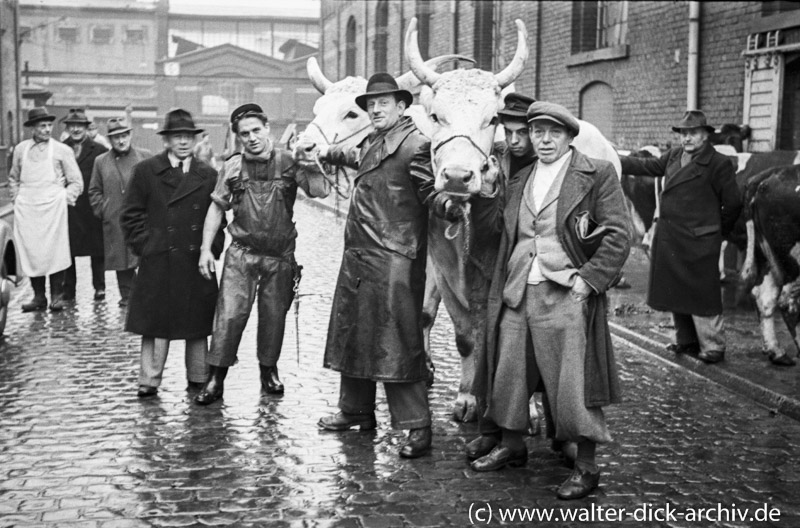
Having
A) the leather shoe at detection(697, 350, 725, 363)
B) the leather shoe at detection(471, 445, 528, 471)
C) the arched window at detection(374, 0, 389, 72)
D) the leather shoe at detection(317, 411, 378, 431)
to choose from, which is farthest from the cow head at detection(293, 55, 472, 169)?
the arched window at detection(374, 0, 389, 72)

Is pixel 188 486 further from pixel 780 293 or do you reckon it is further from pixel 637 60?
pixel 637 60

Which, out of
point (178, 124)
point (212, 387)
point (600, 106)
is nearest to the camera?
point (212, 387)

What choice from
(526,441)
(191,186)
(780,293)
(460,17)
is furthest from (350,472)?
(460,17)

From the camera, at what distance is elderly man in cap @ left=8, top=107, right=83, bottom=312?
11.3 metres

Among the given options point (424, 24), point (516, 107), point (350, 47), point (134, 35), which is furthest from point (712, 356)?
point (134, 35)

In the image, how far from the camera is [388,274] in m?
6.10

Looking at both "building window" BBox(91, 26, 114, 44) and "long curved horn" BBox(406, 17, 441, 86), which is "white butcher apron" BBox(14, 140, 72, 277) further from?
"building window" BBox(91, 26, 114, 44)

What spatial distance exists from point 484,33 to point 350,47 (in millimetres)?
14395

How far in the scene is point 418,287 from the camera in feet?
20.4

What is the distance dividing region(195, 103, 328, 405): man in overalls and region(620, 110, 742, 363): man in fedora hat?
3.37 m

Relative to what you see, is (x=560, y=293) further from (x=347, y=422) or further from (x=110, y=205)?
(x=110, y=205)

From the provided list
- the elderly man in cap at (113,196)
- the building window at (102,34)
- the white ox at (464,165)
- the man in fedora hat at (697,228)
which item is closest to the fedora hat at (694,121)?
the man in fedora hat at (697,228)

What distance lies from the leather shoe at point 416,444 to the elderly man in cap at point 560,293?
589mm

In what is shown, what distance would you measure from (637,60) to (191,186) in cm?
1154
